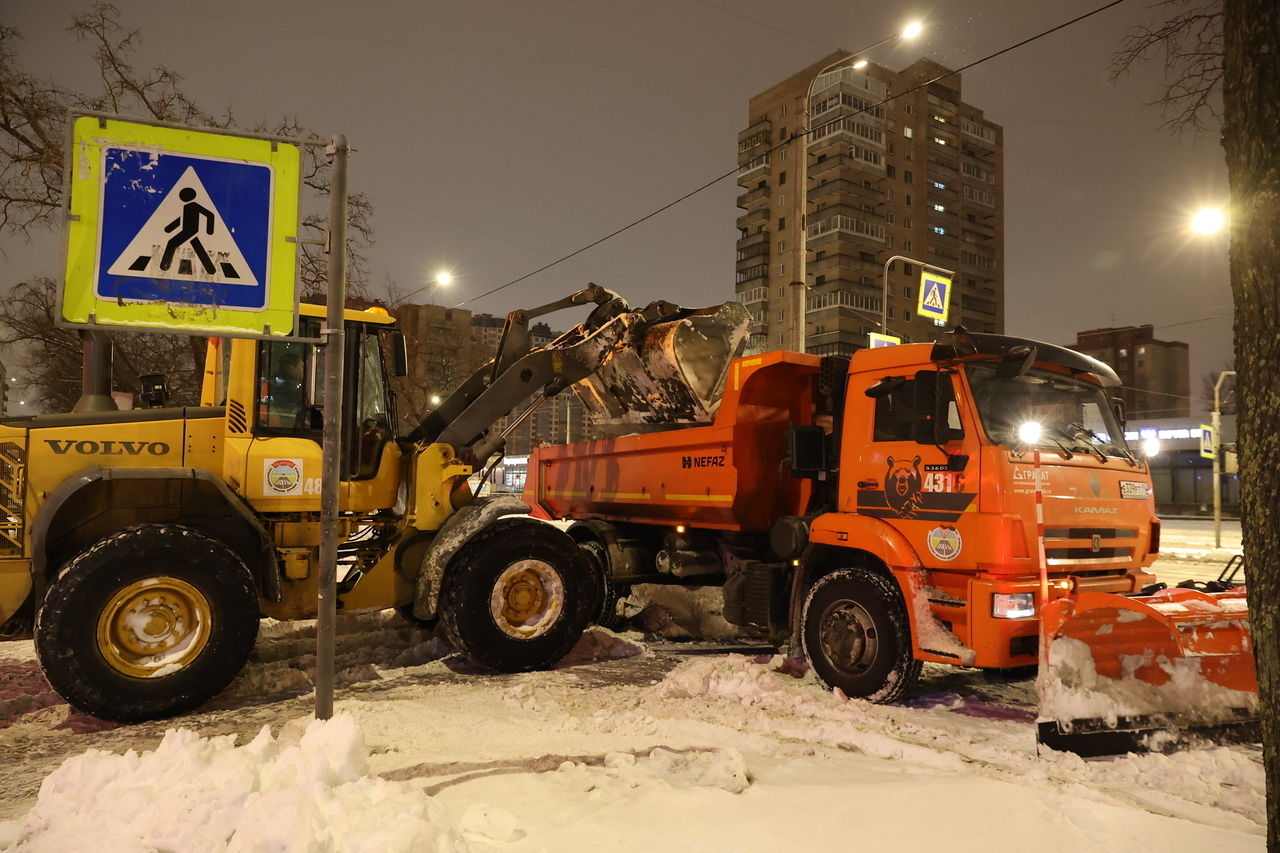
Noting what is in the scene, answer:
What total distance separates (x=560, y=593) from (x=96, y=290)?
14.6 feet

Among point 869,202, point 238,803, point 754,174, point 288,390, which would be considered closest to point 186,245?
point 238,803

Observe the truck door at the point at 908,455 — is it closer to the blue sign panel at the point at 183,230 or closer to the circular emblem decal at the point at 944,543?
the circular emblem decal at the point at 944,543

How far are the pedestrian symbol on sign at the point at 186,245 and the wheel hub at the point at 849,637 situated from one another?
4.52 metres

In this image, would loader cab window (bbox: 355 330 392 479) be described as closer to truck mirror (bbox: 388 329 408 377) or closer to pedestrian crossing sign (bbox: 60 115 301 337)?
truck mirror (bbox: 388 329 408 377)

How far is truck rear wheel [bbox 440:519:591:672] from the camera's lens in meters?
6.48

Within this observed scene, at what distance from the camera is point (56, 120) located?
13.3 meters

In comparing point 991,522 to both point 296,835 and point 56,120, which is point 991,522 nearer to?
point 296,835

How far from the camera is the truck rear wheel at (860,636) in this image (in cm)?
554

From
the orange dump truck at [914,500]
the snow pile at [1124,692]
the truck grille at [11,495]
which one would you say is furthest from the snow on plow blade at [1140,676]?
the truck grille at [11,495]

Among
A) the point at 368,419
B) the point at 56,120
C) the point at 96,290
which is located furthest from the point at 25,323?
the point at 96,290

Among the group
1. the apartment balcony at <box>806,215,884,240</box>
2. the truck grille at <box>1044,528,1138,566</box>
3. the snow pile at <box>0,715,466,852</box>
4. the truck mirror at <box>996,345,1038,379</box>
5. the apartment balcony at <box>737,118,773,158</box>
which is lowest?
the snow pile at <box>0,715,466,852</box>

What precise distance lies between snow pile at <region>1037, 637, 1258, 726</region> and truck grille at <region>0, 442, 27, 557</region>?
6.48 metres

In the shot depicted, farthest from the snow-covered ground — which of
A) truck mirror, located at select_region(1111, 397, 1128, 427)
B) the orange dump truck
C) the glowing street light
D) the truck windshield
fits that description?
the glowing street light

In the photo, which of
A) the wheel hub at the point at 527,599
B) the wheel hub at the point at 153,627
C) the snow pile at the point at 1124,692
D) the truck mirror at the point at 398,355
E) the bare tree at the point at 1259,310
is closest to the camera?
the bare tree at the point at 1259,310
